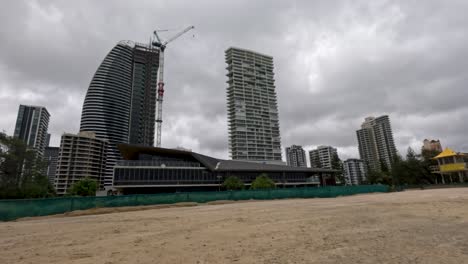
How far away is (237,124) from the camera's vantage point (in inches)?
→ 5930

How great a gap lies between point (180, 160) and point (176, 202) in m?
43.2

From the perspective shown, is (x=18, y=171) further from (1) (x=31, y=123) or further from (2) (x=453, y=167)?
(1) (x=31, y=123)

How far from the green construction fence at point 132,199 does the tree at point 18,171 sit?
112 feet

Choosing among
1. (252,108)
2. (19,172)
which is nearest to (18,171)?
(19,172)

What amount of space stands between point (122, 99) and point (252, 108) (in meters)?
91.2

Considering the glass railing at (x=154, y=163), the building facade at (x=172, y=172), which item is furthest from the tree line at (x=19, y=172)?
the glass railing at (x=154, y=163)

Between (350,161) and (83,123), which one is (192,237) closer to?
(83,123)

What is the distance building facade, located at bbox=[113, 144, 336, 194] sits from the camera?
6112 cm

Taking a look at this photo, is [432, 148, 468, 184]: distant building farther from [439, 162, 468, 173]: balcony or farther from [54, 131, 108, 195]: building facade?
[54, 131, 108, 195]: building facade

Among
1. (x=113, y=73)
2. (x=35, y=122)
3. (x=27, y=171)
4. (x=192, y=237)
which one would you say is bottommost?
(x=192, y=237)

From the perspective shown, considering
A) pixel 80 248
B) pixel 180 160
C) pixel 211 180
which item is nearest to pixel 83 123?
pixel 180 160

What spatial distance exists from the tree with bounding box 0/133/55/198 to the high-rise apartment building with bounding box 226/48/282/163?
345ft

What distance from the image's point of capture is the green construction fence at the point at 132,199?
1975 cm

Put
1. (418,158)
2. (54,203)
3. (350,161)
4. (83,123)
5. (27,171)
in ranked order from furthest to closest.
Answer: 1. (350,161)
2. (83,123)
3. (418,158)
4. (27,171)
5. (54,203)
